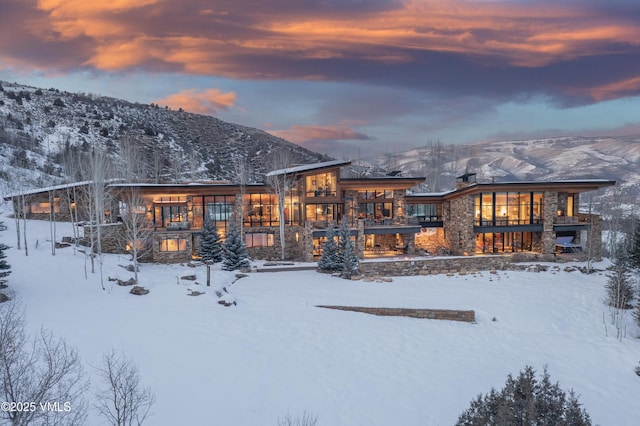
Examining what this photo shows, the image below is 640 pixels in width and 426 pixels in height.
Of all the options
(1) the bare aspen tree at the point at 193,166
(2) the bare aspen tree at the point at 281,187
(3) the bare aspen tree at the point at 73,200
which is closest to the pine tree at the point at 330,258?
(2) the bare aspen tree at the point at 281,187

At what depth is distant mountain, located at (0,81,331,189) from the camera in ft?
159

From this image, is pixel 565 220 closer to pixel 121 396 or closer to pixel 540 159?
pixel 121 396

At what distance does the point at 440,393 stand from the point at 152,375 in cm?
884

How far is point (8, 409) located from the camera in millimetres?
5789

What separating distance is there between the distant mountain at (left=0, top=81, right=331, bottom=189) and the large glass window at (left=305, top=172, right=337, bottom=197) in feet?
62.8

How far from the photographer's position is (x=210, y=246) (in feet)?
91.9

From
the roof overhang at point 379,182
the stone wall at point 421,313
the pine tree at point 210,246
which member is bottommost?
the stone wall at point 421,313

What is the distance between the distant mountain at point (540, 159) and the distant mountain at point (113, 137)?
30.0 meters

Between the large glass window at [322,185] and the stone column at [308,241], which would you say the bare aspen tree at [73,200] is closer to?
the stone column at [308,241]

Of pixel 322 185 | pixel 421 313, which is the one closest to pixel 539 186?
pixel 322 185

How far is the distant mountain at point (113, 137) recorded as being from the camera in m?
48.4

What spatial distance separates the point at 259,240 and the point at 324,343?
17.9 m

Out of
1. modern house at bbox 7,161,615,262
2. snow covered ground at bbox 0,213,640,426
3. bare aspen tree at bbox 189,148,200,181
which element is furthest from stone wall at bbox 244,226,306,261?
bare aspen tree at bbox 189,148,200,181

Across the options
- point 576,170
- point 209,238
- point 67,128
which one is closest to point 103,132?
point 67,128
